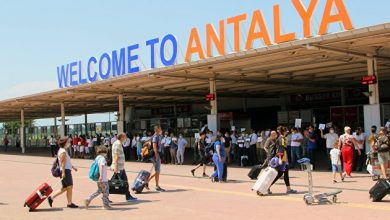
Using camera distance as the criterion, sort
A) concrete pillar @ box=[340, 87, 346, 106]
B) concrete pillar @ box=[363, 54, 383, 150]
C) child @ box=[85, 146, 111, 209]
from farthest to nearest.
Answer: concrete pillar @ box=[340, 87, 346, 106], concrete pillar @ box=[363, 54, 383, 150], child @ box=[85, 146, 111, 209]

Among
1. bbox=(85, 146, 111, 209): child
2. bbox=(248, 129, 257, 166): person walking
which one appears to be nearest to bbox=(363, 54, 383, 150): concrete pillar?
bbox=(248, 129, 257, 166): person walking

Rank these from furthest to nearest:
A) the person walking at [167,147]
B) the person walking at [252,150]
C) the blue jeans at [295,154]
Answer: the person walking at [167,147]
the person walking at [252,150]
the blue jeans at [295,154]

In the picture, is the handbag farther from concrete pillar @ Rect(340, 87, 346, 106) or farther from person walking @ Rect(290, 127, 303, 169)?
concrete pillar @ Rect(340, 87, 346, 106)

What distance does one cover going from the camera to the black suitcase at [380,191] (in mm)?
10492

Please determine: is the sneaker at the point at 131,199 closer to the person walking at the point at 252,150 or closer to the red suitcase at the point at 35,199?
the red suitcase at the point at 35,199

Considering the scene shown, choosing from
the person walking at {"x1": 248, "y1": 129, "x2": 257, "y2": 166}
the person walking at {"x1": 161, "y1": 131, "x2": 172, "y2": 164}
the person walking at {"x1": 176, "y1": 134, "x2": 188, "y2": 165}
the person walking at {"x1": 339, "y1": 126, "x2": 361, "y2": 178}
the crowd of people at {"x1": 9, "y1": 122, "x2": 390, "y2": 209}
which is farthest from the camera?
the person walking at {"x1": 161, "y1": 131, "x2": 172, "y2": 164}

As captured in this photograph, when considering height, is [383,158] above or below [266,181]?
above

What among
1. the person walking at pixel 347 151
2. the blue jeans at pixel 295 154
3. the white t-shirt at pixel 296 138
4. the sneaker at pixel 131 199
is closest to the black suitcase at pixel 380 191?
the person walking at pixel 347 151

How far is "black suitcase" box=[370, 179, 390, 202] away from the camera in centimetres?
1049

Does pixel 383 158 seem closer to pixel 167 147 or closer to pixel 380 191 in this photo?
pixel 380 191

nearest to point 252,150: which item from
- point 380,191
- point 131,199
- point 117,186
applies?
point 131,199

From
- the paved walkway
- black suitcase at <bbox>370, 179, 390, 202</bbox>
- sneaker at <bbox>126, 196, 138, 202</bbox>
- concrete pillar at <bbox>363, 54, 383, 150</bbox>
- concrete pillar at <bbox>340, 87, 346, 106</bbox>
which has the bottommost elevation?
the paved walkway

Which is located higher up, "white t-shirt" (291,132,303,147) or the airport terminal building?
the airport terminal building

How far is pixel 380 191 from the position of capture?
414 inches
